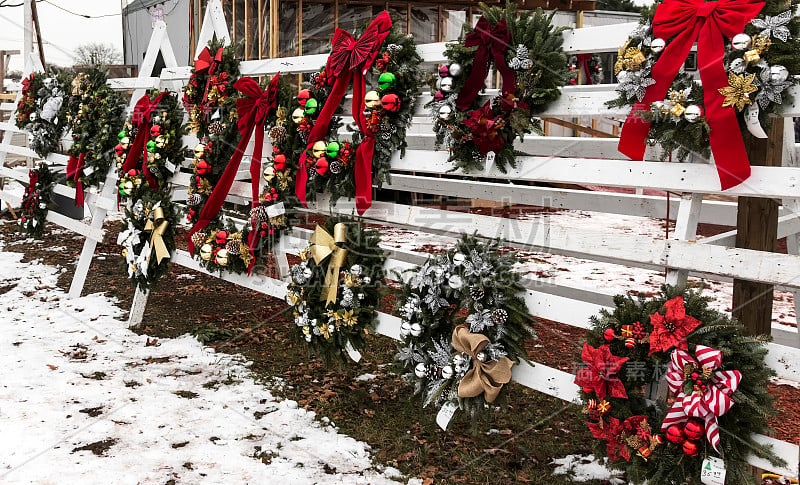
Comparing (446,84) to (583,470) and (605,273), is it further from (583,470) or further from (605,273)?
(605,273)

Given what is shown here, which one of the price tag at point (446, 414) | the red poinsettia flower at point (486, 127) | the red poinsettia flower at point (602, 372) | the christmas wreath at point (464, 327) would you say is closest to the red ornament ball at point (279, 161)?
the christmas wreath at point (464, 327)

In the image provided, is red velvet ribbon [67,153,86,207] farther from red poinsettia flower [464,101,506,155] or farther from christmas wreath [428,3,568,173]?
red poinsettia flower [464,101,506,155]

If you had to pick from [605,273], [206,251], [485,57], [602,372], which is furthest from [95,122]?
[605,273]

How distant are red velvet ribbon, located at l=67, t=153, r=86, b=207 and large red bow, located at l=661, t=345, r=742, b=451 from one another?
5.23 meters

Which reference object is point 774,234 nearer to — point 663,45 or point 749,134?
point 749,134

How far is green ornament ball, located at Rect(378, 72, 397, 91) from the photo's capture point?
3.19m

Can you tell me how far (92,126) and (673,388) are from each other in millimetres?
5244

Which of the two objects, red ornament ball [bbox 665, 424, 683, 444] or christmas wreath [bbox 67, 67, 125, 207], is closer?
red ornament ball [bbox 665, 424, 683, 444]

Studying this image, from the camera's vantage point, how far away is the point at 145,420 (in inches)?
142

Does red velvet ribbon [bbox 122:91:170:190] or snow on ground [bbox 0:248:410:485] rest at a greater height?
red velvet ribbon [bbox 122:91:170:190]

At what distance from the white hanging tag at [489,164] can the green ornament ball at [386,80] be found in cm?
65

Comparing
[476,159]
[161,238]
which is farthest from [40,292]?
[476,159]

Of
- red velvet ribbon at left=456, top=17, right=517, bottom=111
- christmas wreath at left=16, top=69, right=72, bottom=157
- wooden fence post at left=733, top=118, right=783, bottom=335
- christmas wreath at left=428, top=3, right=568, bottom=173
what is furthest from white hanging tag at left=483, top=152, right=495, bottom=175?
christmas wreath at left=16, top=69, right=72, bottom=157

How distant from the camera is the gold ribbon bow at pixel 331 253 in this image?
11.8ft
